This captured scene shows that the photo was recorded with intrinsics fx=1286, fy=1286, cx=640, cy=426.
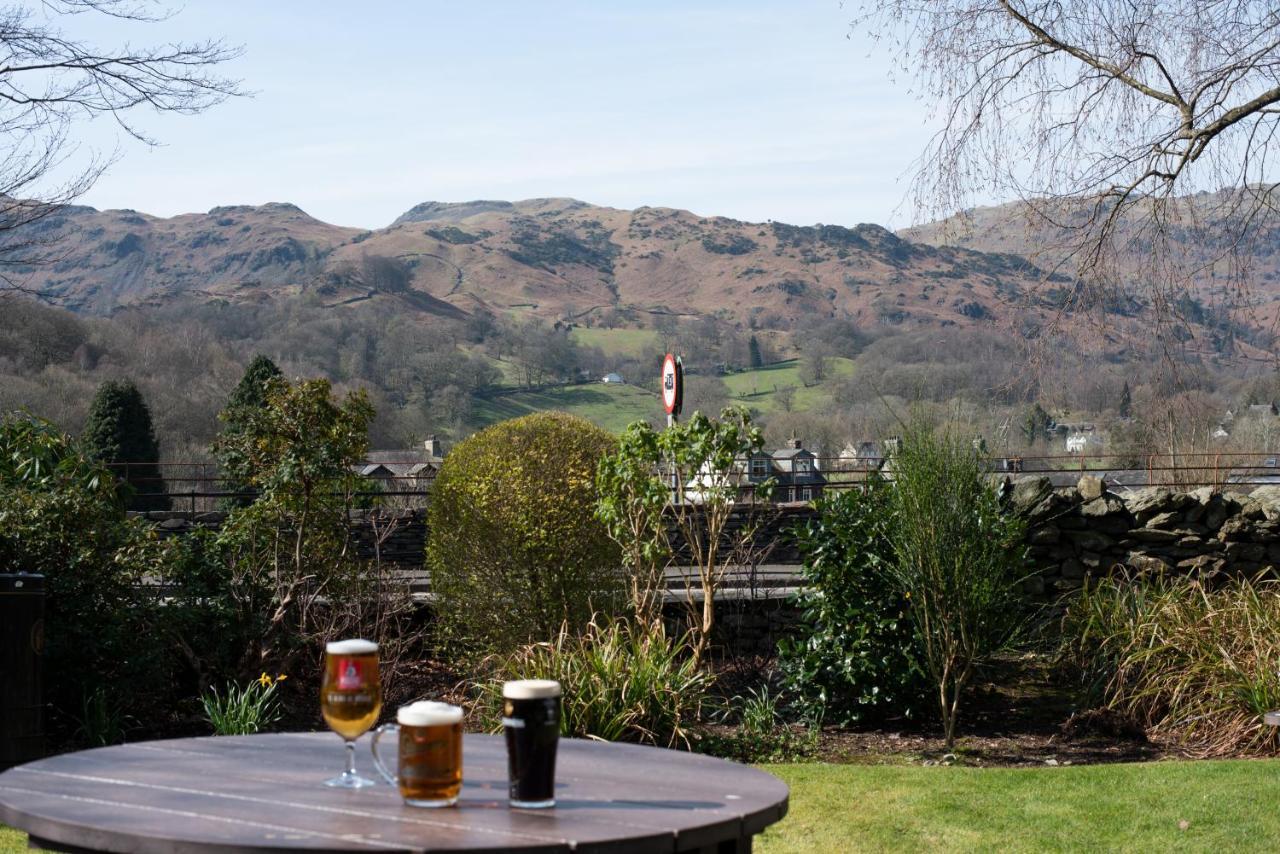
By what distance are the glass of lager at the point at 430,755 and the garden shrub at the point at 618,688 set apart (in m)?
4.58

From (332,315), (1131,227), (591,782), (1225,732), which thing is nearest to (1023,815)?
(1225,732)

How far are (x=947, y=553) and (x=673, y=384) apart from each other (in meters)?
6.59

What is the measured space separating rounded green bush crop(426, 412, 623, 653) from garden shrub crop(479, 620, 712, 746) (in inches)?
35.4

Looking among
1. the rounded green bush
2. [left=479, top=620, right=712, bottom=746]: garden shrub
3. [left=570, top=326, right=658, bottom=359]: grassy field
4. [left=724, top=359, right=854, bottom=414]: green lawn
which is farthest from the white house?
[left=570, top=326, right=658, bottom=359]: grassy field

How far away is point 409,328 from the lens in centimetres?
10094

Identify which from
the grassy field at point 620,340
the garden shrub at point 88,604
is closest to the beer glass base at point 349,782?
the garden shrub at point 88,604

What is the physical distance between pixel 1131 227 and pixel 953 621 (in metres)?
3.64

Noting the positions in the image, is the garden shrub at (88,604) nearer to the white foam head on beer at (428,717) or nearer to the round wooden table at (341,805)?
the round wooden table at (341,805)

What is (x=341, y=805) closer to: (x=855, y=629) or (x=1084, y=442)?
(x=855, y=629)

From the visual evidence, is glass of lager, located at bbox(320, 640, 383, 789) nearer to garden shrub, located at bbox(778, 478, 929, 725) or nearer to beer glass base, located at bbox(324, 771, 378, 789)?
beer glass base, located at bbox(324, 771, 378, 789)

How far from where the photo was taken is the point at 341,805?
8.97 feet

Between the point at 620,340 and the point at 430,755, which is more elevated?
the point at 620,340

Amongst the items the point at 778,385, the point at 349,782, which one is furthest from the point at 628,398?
the point at 349,782

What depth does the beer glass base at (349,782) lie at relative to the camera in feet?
9.63
